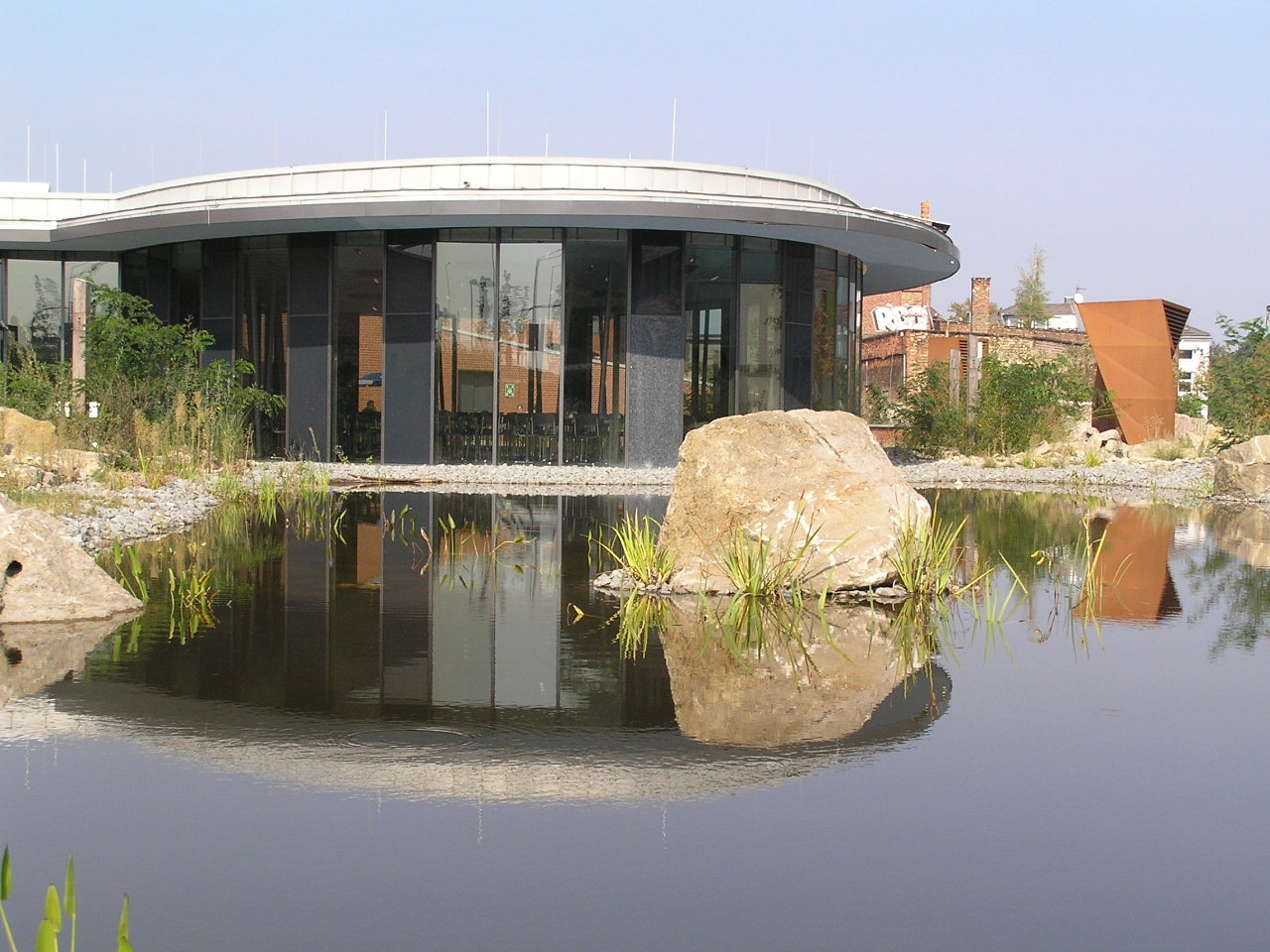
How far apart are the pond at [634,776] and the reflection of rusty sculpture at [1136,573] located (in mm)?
164

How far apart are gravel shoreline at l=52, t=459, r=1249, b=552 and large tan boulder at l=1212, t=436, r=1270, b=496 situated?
24cm

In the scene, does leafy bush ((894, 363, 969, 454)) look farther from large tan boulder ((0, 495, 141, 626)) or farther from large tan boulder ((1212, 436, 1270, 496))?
large tan boulder ((0, 495, 141, 626))

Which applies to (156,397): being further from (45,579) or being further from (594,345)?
(45,579)

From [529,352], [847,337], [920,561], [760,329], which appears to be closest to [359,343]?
[529,352]

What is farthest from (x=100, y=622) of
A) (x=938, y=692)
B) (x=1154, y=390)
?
(x=1154, y=390)

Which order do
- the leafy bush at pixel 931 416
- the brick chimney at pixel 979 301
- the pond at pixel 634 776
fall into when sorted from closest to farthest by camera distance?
the pond at pixel 634 776, the leafy bush at pixel 931 416, the brick chimney at pixel 979 301

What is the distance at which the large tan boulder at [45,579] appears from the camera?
703 cm

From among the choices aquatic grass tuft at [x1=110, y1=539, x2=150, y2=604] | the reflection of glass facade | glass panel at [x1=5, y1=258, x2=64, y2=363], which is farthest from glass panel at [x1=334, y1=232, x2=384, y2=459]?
aquatic grass tuft at [x1=110, y1=539, x2=150, y2=604]

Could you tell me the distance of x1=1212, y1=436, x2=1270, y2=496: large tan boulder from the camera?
18.0 metres

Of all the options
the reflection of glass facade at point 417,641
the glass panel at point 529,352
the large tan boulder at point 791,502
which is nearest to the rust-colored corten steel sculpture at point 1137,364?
the glass panel at point 529,352

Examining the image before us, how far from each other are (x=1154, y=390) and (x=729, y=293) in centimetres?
1242

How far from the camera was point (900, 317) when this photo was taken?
4612 cm

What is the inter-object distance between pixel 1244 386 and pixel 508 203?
13.3 meters

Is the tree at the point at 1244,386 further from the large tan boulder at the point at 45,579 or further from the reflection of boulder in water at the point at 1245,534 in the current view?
the large tan boulder at the point at 45,579
